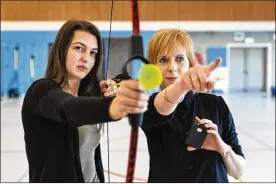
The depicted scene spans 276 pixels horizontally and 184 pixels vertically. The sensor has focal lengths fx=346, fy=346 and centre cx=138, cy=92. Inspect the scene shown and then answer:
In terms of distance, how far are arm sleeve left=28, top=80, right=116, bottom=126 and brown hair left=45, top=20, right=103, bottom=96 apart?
0.07 ft

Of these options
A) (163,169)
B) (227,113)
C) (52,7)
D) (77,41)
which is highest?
(52,7)

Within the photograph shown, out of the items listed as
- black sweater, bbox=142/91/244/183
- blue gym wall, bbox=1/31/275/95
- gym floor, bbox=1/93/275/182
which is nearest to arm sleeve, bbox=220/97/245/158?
black sweater, bbox=142/91/244/183

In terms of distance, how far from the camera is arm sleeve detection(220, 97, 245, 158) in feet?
2.09

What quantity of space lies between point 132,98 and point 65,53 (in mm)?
220

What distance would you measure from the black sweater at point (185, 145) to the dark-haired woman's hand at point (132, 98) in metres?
0.28

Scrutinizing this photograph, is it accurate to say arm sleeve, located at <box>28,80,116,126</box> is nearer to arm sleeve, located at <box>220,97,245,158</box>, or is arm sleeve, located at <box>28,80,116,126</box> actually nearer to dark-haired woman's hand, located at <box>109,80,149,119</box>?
dark-haired woman's hand, located at <box>109,80,149,119</box>

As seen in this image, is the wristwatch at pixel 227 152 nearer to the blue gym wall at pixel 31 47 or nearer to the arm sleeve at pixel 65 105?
the arm sleeve at pixel 65 105

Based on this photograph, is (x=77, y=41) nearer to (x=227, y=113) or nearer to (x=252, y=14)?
(x=227, y=113)

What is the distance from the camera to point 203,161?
2.12ft

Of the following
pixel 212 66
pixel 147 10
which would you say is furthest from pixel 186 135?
pixel 147 10

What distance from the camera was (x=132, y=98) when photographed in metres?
0.34

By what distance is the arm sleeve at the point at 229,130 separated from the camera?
0.64 metres

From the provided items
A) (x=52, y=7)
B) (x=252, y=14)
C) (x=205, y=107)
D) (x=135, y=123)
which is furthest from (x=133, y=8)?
(x=252, y=14)

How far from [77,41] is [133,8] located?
6.0 inches
